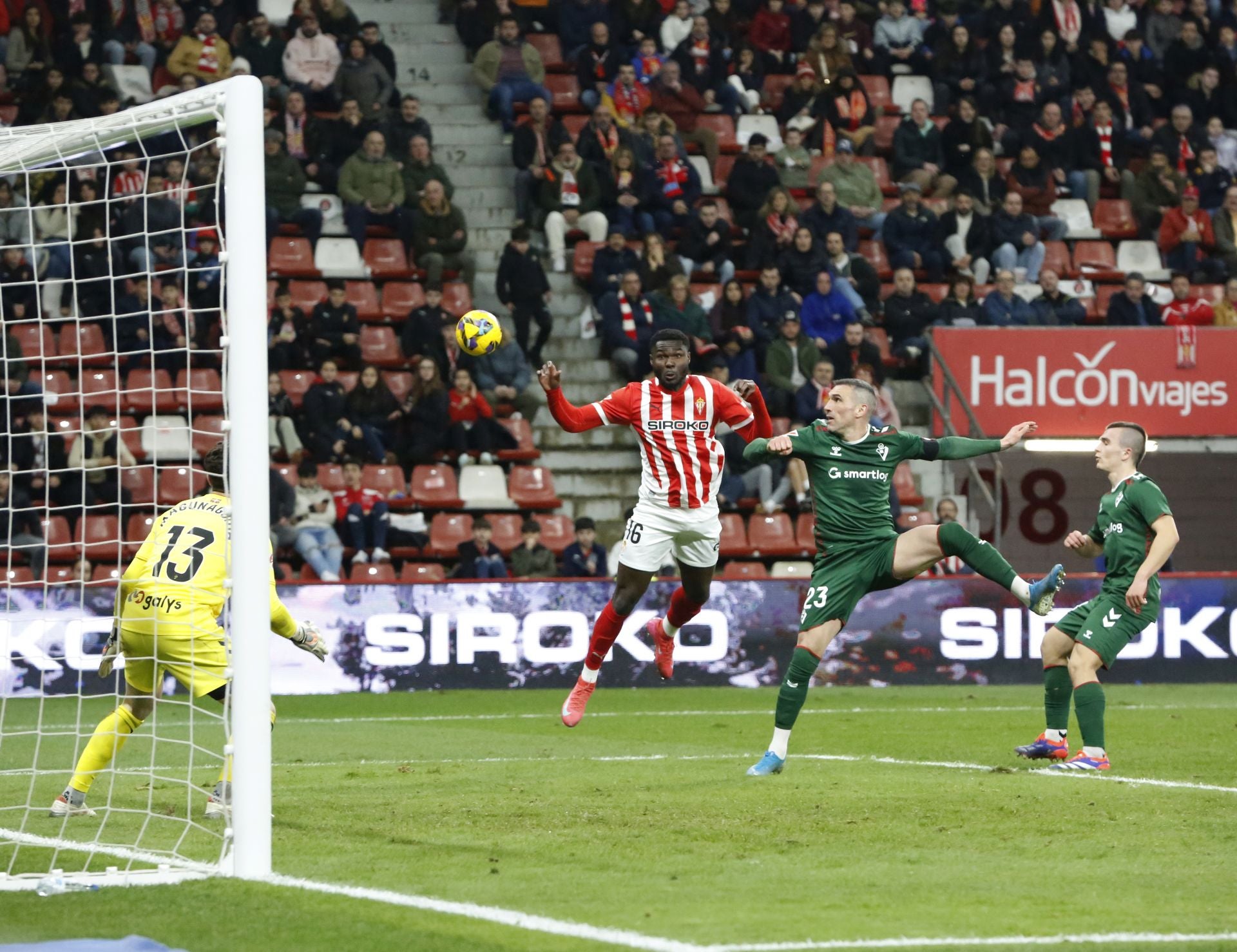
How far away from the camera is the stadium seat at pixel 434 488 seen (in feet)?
63.6

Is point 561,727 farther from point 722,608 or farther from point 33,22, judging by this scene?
point 33,22

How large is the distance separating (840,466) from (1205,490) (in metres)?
12.9

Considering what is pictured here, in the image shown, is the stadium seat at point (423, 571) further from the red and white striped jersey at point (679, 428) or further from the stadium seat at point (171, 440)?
the red and white striped jersey at point (679, 428)

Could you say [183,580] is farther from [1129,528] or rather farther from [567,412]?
[1129,528]

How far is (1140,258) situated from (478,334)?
1527 centimetres

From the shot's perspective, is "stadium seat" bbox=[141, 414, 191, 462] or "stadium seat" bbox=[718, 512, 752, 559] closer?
"stadium seat" bbox=[141, 414, 191, 462]

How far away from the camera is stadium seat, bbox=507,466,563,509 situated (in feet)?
65.0

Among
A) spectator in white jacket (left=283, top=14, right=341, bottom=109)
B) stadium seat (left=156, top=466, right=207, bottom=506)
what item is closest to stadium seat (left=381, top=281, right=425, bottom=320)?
spectator in white jacket (left=283, top=14, right=341, bottom=109)

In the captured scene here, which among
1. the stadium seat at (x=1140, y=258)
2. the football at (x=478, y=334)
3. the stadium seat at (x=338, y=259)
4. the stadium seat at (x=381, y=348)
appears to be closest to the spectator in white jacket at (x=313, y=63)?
the stadium seat at (x=338, y=259)

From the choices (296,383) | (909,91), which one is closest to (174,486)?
(296,383)

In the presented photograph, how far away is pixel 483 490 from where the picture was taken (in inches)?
776

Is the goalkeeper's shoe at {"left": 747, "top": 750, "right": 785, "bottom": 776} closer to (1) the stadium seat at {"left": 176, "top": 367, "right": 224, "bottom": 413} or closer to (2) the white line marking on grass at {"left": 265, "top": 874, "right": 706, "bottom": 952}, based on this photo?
(2) the white line marking on grass at {"left": 265, "top": 874, "right": 706, "bottom": 952}

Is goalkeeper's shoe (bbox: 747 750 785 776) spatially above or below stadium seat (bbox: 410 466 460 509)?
below

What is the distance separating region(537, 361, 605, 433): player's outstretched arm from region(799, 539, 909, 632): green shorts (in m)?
1.68
